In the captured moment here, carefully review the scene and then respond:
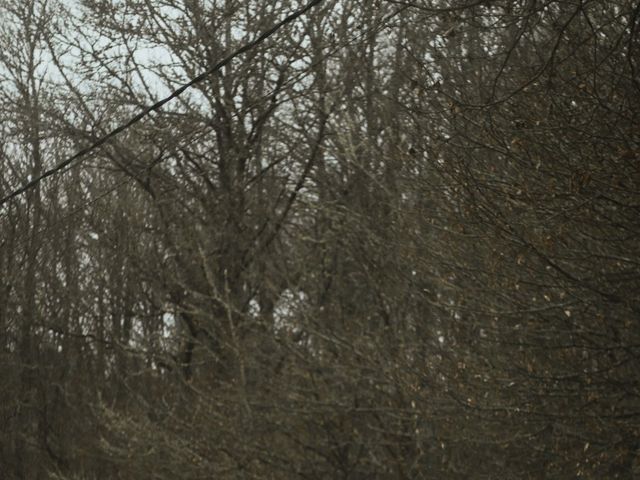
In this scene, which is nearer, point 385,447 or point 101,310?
point 385,447

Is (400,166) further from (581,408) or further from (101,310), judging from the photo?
(101,310)

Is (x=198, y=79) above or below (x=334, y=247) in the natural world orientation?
below

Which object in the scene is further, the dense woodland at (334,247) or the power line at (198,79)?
the dense woodland at (334,247)

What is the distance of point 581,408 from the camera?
7520 millimetres

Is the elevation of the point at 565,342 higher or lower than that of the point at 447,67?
lower

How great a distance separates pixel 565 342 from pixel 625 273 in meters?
1.28

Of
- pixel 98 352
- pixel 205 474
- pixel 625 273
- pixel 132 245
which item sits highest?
pixel 132 245

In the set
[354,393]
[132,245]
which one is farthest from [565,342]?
[132,245]

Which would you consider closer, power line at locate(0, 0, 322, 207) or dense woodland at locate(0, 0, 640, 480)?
power line at locate(0, 0, 322, 207)

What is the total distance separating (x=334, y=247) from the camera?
13.3 m

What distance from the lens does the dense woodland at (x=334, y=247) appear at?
7230 millimetres

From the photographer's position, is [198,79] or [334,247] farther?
[334,247]

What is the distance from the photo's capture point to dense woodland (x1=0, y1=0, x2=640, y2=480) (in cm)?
723

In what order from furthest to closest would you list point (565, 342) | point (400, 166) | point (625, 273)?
point (400, 166) < point (565, 342) < point (625, 273)
